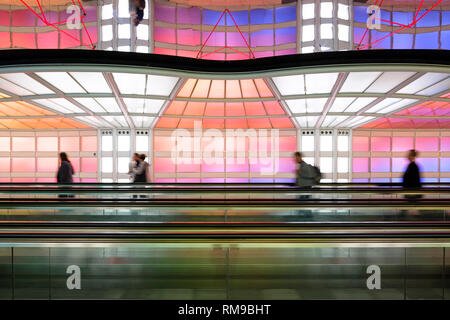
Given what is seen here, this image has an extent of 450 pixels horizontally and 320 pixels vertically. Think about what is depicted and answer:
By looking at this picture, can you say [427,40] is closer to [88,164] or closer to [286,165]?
[286,165]

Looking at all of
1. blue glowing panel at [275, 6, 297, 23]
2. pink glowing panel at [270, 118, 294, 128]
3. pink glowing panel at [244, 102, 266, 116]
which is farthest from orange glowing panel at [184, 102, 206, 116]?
blue glowing panel at [275, 6, 297, 23]

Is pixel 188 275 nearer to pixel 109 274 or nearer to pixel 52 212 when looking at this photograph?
pixel 109 274

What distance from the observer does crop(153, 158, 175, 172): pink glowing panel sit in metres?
22.2

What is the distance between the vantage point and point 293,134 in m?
22.3

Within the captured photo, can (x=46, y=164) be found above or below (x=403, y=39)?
below

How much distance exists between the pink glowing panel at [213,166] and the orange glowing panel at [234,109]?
17.9 feet

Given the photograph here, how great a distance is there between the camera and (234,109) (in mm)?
17391

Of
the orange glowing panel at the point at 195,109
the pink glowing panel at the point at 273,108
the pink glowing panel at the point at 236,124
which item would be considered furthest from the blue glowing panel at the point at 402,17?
the orange glowing panel at the point at 195,109

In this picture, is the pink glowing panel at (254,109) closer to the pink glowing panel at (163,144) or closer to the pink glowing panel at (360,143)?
the pink glowing panel at (163,144)

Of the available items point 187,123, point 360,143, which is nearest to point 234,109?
point 187,123

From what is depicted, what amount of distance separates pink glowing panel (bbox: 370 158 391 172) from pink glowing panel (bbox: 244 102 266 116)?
11105mm

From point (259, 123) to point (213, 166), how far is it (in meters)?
5.00
